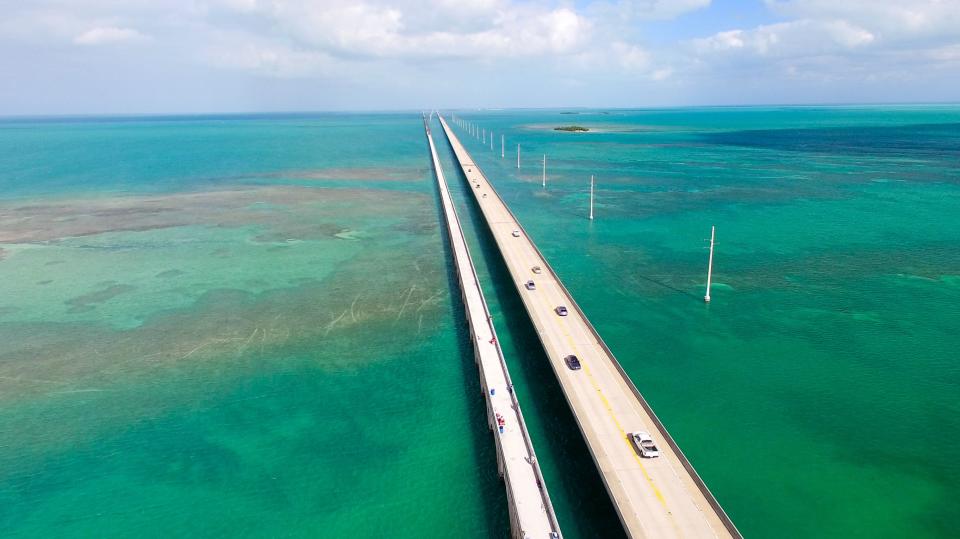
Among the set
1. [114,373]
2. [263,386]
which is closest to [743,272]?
[263,386]

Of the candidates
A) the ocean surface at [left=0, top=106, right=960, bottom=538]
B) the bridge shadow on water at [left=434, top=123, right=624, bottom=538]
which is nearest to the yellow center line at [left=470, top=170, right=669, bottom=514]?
the bridge shadow on water at [left=434, top=123, right=624, bottom=538]

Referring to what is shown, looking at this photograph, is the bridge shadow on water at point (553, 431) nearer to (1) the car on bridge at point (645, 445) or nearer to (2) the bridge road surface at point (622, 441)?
(2) the bridge road surface at point (622, 441)

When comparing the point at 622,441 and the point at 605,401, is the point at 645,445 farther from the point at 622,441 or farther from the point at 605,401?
the point at 605,401

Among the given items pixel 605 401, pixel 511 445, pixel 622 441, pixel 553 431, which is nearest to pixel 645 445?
pixel 622 441

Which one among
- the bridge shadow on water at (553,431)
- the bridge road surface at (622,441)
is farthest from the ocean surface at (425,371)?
the bridge road surface at (622,441)

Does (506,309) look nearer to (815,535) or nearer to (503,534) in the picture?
(503,534)
